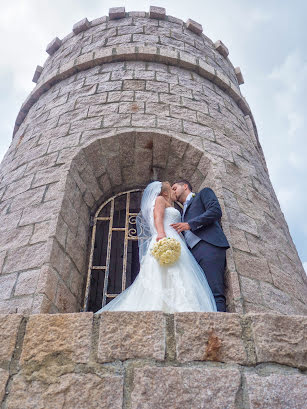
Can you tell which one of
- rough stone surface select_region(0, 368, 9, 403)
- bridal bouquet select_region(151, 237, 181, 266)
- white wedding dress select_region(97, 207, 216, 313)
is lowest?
rough stone surface select_region(0, 368, 9, 403)

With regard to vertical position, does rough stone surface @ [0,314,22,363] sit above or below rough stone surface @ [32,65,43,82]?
below

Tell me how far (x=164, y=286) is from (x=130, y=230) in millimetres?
1328

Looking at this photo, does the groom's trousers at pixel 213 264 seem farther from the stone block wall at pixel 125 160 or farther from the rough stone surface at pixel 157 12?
the rough stone surface at pixel 157 12

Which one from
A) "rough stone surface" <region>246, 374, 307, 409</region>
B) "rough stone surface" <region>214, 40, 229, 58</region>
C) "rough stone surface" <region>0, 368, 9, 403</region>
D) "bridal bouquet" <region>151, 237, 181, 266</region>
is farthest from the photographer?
"rough stone surface" <region>214, 40, 229, 58</region>

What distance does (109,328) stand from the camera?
→ 76.7 inches

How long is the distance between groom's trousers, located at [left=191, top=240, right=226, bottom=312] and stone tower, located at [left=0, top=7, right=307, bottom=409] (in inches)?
3.5

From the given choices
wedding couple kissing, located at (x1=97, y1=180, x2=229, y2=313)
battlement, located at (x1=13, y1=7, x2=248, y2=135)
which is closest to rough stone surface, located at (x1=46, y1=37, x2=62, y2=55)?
battlement, located at (x1=13, y1=7, x2=248, y2=135)

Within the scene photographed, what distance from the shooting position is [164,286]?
2641mm

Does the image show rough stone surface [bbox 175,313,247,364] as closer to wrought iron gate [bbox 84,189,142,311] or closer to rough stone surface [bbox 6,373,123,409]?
rough stone surface [bbox 6,373,123,409]

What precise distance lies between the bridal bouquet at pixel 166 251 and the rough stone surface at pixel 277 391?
1089 mm

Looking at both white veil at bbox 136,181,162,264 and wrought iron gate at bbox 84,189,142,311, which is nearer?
white veil at bbox 136,181,162,264

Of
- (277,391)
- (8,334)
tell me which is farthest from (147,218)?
(277,391)

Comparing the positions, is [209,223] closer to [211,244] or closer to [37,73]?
[211,244]

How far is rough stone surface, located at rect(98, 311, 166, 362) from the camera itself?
6.18 ft
